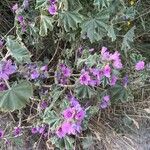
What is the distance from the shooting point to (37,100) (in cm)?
185

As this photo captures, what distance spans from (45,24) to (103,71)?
28 cm

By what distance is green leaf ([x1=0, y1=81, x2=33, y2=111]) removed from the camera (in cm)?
161

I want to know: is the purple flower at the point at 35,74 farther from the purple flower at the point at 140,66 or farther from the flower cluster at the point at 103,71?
the purple flower at the point at 140,66

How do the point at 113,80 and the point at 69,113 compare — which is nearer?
the point at 69,113

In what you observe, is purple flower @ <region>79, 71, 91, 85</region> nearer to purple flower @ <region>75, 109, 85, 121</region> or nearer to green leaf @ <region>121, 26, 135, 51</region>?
purple flower @ <region>75, 109, 85, 121</region>

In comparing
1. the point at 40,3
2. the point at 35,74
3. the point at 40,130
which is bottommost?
the point at 40,130

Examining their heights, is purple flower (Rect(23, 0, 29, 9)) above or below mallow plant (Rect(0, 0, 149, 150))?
above

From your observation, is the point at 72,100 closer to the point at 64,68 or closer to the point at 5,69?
the point at 64,68

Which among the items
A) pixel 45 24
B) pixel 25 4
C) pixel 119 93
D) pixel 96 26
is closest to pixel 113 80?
pixel 119 93

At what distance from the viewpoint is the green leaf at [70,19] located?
1741 mm

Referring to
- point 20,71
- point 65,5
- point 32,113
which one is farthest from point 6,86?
point 65,5

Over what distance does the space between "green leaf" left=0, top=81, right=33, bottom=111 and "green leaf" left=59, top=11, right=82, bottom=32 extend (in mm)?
264

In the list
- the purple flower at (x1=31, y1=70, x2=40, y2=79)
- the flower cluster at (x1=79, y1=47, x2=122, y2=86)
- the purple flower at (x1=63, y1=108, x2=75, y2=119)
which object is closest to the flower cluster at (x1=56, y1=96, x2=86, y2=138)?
the purple flower at (x1=63, y1=108, x2=75, y2=119)

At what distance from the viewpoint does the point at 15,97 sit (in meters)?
1.62
